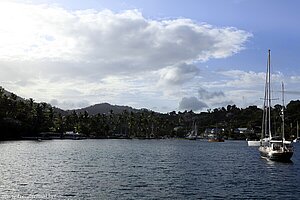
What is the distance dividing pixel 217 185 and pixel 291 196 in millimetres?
9316

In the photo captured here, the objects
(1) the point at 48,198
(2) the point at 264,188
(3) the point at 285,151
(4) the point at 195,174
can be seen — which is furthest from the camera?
(3) the point at 285,151

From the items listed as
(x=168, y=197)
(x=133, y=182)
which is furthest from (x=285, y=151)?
(x=168, y=197)

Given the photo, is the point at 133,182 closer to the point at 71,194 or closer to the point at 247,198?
the point at 71,194

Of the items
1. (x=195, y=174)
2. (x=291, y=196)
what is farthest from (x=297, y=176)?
(x=291, y=196)

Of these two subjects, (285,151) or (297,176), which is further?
(285,151)

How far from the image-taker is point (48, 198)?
4038 cm

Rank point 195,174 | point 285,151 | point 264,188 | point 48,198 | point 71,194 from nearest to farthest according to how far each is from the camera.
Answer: point 48,198 < point 71,194 < point 264,188 < point 195,174 < point 285,151

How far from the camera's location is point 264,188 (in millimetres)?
49625

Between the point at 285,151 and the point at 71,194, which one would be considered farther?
the point at 285,151

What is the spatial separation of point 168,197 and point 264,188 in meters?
14.0

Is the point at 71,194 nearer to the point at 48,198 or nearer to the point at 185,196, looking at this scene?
the point at 48,198

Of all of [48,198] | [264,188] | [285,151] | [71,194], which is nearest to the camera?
[48,198]

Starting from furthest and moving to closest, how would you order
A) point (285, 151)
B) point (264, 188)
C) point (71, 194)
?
point (285, 151) < point (264, 188) < point (71, 194)

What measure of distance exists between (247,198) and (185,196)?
617 centimetres
